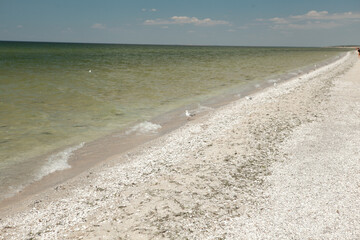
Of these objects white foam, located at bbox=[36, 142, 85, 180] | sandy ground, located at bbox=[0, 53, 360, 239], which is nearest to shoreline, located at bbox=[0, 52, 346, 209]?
white foam, located at bbox=[36, 142, 85, 180]

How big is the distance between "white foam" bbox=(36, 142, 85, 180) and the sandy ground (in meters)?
1.56

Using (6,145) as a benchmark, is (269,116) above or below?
above

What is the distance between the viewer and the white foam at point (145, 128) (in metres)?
14.3

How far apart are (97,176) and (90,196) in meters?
1.60

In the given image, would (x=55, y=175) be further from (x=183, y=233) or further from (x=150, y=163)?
(x=183, y=233)

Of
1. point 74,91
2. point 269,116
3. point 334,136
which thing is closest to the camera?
point 334,136

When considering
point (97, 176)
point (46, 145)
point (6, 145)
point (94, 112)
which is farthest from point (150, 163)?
point (94, 112)

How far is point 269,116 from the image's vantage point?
13836 mm

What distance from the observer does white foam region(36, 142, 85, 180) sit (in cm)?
1013

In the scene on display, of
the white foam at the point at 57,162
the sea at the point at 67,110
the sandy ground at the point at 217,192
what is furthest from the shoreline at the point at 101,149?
the sandy ground at the point at 217,192

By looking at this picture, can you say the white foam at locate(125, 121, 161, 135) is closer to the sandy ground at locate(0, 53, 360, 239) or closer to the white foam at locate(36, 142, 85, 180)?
the sandy ground at locate(0, 53, 360, 239)

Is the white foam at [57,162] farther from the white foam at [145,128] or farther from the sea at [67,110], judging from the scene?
the white foam at [145,128]

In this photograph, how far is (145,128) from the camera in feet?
48.9

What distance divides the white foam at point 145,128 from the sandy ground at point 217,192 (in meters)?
1.91
